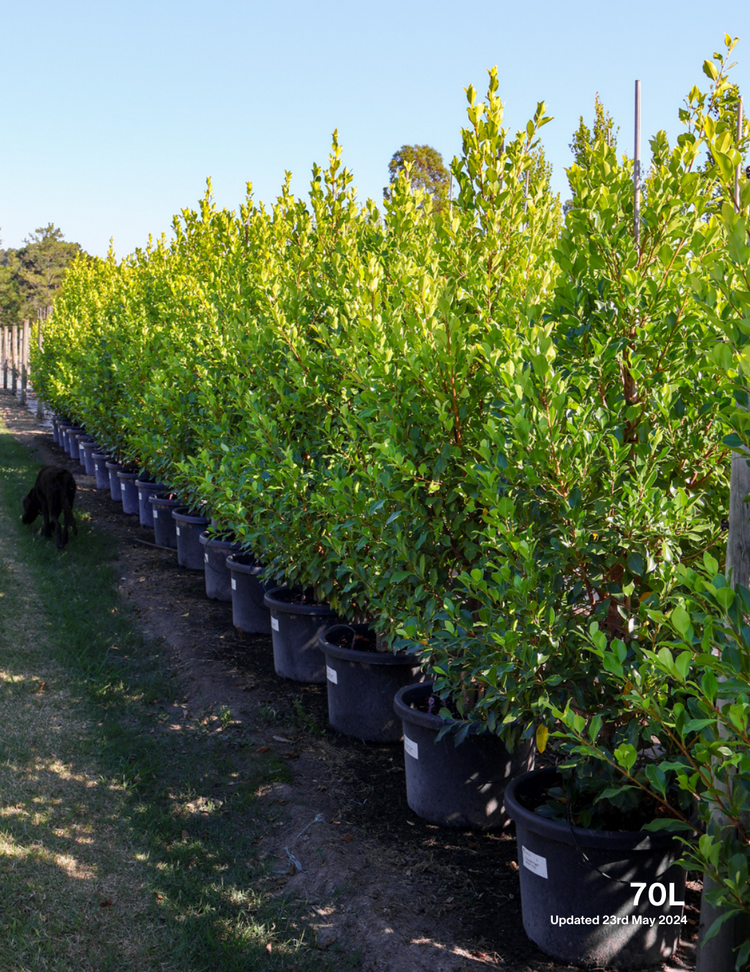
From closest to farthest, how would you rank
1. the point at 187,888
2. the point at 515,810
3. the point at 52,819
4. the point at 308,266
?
the point at 515,810 < the point at 187,888 < the point at 52,819 < the point at 308,266

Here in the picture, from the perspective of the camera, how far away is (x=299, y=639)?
512 centimetres

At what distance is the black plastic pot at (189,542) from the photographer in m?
7.85

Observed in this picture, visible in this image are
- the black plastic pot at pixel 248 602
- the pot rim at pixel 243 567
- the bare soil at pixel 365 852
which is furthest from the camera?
the black plastic pot at pixel 248 602

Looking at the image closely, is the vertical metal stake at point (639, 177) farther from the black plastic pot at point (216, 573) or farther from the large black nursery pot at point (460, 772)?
the black plastic pot at point (216, 573)

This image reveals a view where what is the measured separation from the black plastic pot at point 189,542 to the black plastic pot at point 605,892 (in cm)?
564

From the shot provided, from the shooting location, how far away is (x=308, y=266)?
6102mm

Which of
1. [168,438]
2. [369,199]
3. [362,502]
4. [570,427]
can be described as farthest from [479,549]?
[168,438]

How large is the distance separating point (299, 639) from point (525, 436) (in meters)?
3.07

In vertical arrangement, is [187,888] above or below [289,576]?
Result: below

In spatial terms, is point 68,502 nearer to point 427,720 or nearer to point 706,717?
point 427,720

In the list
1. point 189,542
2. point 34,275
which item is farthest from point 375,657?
point 34,275

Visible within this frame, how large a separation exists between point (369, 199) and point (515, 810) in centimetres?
490

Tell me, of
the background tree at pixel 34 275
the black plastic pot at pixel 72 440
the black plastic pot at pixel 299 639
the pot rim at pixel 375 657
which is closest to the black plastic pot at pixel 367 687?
the pot rim at pixel 375 657

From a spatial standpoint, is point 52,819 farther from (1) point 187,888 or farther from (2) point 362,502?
(2) point 362,502
